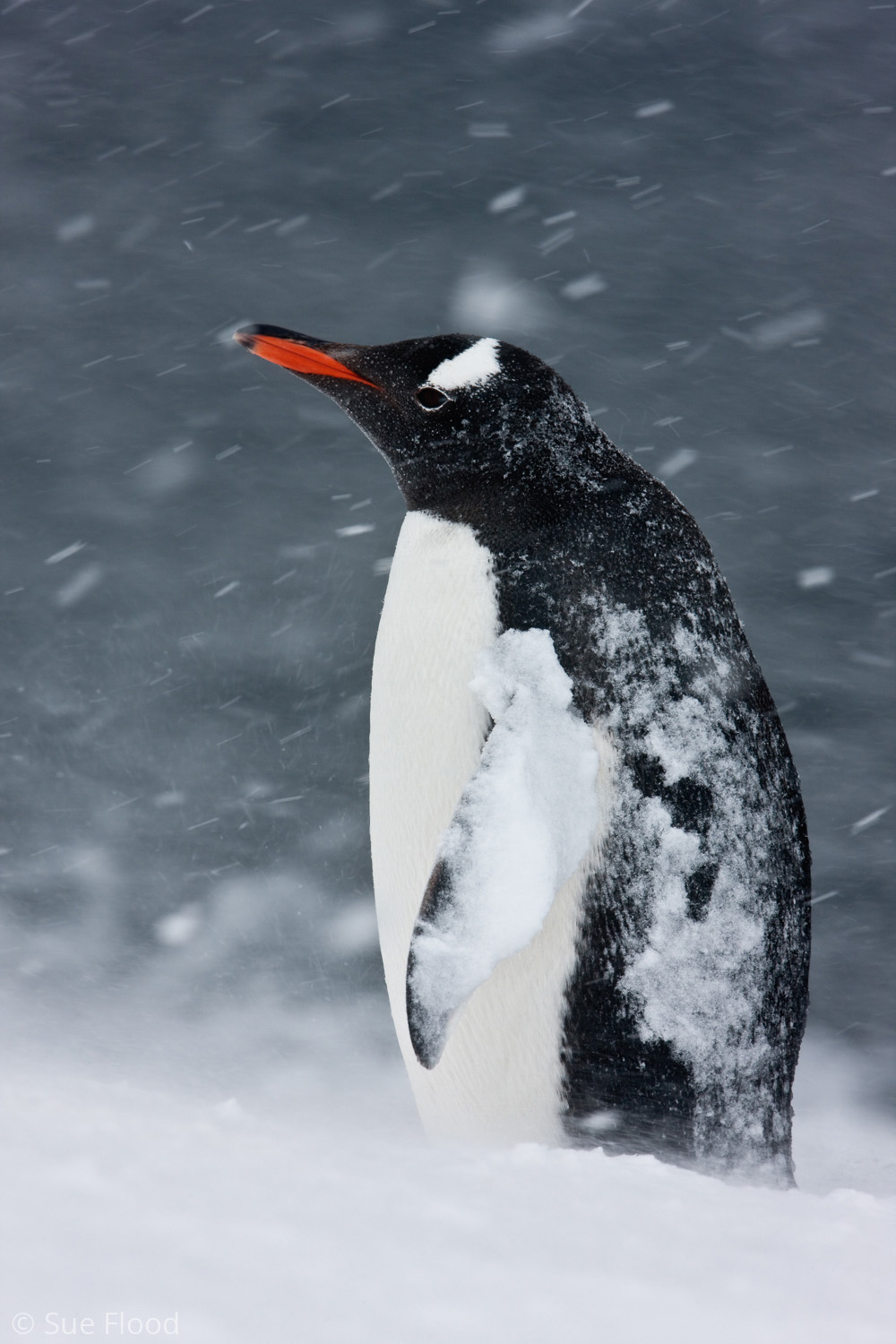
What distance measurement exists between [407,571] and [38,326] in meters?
3.11

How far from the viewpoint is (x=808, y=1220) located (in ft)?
3.89

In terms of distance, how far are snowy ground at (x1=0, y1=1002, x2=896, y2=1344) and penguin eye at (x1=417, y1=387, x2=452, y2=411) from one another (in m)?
1.07

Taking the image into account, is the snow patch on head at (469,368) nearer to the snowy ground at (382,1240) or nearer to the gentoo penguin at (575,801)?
the gentoo penguin at (575,801)

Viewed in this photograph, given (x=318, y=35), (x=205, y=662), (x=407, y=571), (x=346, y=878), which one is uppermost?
(x=318, y=35)

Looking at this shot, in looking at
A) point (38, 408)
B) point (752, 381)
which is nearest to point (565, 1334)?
point (752, 381)

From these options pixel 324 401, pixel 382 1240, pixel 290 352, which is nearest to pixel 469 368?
pixel 290 352

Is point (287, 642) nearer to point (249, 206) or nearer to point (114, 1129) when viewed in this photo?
point (249, 206)

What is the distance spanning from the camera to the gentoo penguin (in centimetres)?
149

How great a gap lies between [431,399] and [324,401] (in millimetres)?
2448

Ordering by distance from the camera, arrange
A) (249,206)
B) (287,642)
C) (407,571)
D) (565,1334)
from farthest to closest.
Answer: (249,206)
(287,642)
(407,571)
(565,1334)

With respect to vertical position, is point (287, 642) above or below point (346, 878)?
above

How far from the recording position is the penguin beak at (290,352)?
6.04ft

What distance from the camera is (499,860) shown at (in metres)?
1.45

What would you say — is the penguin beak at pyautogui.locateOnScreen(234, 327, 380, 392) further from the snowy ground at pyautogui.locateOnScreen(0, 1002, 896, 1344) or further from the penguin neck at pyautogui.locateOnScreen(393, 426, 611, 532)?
the snowy ground at pyautogui.locateOnScreen(0, 1002, 896, 1344)
